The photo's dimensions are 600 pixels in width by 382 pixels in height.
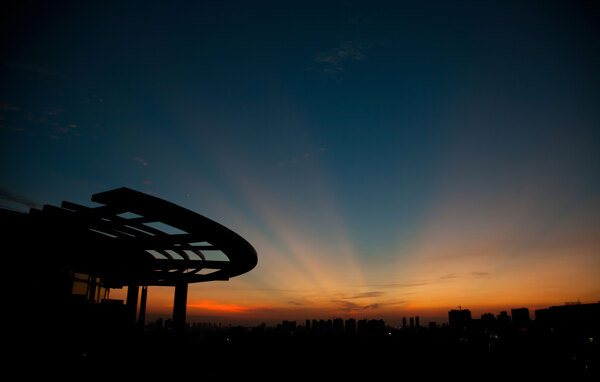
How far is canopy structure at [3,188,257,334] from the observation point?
14203 millimetres

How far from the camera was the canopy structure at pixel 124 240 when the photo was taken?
46.6 ft

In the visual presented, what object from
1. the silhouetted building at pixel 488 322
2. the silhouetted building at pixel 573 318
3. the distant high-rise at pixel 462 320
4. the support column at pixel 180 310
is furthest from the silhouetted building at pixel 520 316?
the support column at pixel 180 310

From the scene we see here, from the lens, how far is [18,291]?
1747cm

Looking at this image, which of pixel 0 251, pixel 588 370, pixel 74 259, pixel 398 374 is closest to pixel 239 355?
pixel 74 259

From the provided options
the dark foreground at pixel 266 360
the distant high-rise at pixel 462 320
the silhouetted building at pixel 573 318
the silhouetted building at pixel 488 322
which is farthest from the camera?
the distant high-rise at pixel 462 320

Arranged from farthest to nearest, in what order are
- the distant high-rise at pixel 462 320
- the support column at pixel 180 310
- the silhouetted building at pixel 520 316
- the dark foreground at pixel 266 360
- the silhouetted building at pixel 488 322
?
1. the distant high-rise at pixel 462 320
2. the silhouetted building at pixel 488 322
3. the silhouetted building at pixel 520 316
4. the support column at pixel 180 310
5. the dark foreground at pixel 266 360

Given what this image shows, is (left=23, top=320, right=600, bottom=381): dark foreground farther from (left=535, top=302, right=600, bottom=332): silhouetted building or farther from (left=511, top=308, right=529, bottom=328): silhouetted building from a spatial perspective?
(left=511, top=308, right=529, bottom=328): silhouetted building

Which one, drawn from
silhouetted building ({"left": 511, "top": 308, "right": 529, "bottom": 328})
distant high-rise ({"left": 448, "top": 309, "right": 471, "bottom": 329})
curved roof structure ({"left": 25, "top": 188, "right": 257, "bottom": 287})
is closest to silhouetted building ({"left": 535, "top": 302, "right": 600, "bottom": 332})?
silhouetted building ({"left": 511, "top": 308, "right": 529, "bottom": 328})

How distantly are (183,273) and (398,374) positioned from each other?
34.0m

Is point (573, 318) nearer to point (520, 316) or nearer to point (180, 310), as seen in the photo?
point (520, 316)

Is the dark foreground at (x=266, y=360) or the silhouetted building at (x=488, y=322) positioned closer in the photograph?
the dark foreground at (x=266, y=360)

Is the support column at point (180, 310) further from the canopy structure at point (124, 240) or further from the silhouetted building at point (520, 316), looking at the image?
the silhouetted building at point (520, 316)

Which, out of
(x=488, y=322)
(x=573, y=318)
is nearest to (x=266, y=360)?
(x=573, y=318)

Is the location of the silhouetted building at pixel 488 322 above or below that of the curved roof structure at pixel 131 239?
below
